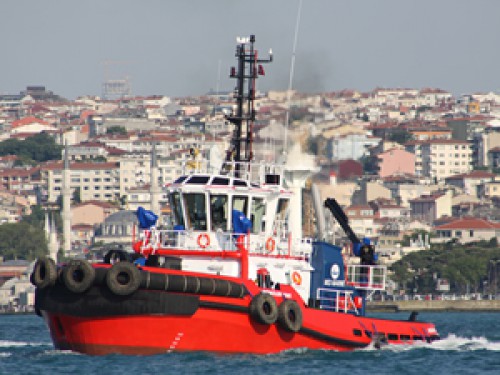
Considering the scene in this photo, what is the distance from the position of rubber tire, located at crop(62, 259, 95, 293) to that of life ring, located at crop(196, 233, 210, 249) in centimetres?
351

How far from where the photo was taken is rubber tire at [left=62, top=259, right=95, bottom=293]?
35.8 meters

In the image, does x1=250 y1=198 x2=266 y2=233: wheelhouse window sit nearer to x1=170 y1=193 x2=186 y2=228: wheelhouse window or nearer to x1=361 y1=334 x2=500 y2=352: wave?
x1=170 y1=193 x2=186 y2=228: wheelhouse window

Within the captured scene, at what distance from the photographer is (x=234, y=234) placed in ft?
125

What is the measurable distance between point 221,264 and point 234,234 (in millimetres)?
775

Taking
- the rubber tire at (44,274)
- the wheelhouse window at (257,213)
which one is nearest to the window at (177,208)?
the wheelhouse window at (257,213)

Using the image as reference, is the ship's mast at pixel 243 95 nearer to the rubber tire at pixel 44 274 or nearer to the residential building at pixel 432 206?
the rubber tire at pixel 44 274

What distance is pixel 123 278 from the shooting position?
35625 millimetres

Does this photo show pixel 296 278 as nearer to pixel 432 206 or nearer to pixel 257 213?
pixel 257 213

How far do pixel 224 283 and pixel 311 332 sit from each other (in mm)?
3227

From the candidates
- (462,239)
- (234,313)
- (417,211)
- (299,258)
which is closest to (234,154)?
(299,258)

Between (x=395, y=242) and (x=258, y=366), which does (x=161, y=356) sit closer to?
(x=258, y=366)

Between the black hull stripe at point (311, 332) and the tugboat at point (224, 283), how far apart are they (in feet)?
0.07

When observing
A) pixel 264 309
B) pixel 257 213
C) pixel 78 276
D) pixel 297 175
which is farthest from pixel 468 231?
pixel 78 276

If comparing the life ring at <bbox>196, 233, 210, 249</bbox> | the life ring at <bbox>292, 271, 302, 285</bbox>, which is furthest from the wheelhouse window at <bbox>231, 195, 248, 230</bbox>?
the life ring at <bbox>292, 271, 302, 285</bbox>
